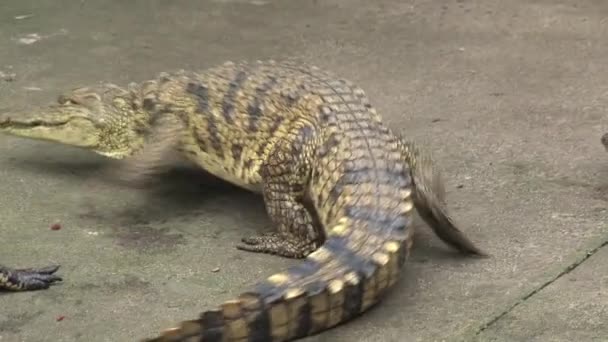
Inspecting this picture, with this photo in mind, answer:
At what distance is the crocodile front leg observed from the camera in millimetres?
3936

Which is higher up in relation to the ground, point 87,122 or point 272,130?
point 272,130

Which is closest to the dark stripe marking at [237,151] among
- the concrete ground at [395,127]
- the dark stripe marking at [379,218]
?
the concrete ground at [395,127]

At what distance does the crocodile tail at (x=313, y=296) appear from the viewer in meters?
3.25

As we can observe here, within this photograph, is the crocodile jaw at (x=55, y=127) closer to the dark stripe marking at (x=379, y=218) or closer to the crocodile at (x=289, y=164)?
the crocodile at (x=289, y=164)

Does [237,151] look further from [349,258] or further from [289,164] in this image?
[349,258]

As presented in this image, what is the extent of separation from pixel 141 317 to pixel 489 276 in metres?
1.24

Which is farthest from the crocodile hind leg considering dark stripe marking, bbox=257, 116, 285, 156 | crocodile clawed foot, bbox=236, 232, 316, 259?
dark stripe marking, bbox=257, 116, 285, 156

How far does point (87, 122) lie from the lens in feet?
17.3

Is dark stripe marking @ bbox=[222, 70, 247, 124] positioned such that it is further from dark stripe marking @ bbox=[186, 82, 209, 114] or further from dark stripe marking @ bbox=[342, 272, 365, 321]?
dark stripe marking @ bbox=[342, 272, 365, 321]

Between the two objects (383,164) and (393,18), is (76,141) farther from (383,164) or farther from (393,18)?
(393,18)

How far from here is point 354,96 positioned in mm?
4656

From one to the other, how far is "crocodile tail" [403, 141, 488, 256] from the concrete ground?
7 cm

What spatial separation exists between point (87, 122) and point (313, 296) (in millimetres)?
2181

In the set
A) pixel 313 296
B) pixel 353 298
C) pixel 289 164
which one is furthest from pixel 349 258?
pixel 289 164
